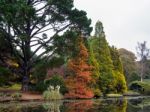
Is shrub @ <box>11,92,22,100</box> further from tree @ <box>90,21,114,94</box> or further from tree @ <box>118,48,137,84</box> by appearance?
tree @ <box>118,48,137,84</box>

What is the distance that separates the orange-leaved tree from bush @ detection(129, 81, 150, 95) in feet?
84.5

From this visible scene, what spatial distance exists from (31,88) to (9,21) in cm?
1107

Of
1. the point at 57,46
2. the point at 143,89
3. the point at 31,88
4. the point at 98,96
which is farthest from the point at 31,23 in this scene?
the point at 143,89

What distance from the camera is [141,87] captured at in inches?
2970

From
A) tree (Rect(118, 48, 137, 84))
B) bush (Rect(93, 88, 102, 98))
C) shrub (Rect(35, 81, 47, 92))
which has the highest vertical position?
tree (Rect(118, 48, 137, 84))

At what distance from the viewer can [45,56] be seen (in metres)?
47.6

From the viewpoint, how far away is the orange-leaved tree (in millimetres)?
48531

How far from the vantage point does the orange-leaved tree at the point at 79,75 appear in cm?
4853

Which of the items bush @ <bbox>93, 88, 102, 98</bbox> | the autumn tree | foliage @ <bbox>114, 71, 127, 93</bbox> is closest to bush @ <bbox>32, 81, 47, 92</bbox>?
bush @ <bbox>93, 88, 102, 98</bbox>

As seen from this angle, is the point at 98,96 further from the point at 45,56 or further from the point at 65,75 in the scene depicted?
the point at 45,56

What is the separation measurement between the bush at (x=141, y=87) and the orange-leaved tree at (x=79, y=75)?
2575cm

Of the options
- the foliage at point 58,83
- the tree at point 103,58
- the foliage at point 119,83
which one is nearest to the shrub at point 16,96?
the foliage at point 58,83

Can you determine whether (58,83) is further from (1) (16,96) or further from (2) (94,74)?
(1) (16,96)

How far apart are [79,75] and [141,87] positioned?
2890 centimetres
